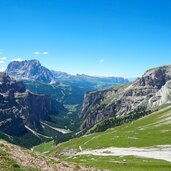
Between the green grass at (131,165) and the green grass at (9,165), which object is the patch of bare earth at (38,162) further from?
the green grass at (131,165)

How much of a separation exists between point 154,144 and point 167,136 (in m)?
22.0

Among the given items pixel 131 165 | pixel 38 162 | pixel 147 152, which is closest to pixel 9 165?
pixel 38 162

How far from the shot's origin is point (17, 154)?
156ft

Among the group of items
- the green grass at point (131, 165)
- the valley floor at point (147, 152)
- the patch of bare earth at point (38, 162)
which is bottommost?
the valley floor at point (147, 152)

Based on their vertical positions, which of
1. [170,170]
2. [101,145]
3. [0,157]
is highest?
[0,157]

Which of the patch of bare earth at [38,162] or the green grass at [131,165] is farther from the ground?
the patch of bare earth at [38,162]

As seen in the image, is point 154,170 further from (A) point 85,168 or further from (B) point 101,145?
(B) point 101,145

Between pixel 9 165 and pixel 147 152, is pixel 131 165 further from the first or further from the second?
pixel 147 152

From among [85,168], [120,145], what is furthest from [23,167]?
[120,145]

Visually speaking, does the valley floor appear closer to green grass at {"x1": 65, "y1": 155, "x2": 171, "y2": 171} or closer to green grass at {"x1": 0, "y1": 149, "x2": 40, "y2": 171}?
green grass at {"x1": 65, "y1": 155, "x2": 171, "y2": 171}

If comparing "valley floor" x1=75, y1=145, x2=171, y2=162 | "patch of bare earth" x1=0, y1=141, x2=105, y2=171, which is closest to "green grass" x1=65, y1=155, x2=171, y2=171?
"patch of bare earth" x1=0, y1=141, x2=105, y2=171

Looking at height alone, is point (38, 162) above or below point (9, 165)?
below

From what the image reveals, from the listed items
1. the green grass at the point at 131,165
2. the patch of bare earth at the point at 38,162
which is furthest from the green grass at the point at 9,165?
the green grass at the point at 131,165

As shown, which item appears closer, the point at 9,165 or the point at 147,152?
the point at 9,165
